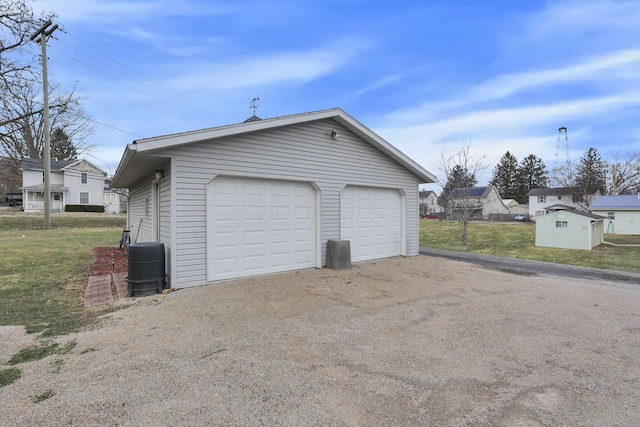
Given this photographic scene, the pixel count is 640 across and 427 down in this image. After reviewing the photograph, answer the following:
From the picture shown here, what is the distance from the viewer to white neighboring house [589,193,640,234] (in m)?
25.3

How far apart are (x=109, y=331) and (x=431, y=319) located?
178 inches

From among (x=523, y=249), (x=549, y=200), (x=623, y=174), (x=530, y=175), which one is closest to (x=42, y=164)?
(x=523, y=249)

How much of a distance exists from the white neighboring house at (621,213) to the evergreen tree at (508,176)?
34.1 meters

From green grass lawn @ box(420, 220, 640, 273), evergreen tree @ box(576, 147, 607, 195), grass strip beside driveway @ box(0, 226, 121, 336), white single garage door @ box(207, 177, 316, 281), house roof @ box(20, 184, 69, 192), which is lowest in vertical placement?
green grass lawn @ box(420, 220, 640, 273)

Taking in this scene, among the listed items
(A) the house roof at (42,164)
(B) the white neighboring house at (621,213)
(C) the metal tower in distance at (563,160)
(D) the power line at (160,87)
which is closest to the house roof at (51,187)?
(A) the house roof at (42,164)

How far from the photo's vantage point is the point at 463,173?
17875 mm

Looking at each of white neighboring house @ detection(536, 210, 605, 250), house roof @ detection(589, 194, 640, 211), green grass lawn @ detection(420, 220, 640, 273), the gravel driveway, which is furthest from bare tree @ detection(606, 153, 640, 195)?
the gravel driveway

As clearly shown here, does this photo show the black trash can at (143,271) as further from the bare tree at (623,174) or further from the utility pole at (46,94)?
the bare tree at (623,174)

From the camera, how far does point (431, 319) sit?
487 centimetres

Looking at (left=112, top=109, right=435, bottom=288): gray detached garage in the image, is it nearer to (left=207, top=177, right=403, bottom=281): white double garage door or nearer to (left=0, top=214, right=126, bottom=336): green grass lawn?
(left=207, top=177, right=403, bottom=281): white double garage door

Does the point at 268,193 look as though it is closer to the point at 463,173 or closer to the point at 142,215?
the point at 142,215

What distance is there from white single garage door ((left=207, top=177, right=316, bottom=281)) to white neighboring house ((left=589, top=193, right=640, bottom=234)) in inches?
1188

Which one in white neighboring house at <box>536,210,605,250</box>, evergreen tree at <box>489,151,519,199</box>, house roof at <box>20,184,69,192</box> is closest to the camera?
white neighboring house at <box>536,210,605,250</box>

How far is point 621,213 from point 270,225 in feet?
104
